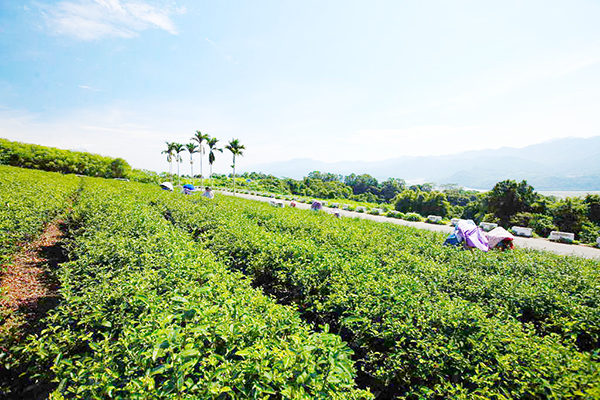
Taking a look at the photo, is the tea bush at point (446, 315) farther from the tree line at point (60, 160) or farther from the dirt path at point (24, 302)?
the tree line at point (60, 160)

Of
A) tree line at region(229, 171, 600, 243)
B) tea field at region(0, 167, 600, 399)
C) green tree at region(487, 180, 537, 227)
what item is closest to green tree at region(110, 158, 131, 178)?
tea field at region(0, 167, 600, 399)

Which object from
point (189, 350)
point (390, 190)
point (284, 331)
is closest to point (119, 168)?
point (284, 331)

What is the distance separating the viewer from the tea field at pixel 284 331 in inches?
81.1

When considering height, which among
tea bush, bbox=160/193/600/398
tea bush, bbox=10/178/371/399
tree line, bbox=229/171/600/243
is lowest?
tree line, bbox=229/171/600/243

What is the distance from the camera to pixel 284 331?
299cm

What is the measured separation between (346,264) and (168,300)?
3209mm

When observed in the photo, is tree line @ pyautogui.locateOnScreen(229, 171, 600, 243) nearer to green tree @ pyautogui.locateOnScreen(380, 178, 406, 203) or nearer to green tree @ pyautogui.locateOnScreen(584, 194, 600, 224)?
green tree @ pyautogui.locateOnScreen(584, 194, 600, 224)

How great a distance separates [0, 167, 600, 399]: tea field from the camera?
206cm

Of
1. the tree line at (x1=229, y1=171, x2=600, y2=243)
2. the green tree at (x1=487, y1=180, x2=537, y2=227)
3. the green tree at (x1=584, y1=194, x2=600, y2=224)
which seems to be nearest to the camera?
the tree line at (x1=229, y1=171, x2=600, y2=243)

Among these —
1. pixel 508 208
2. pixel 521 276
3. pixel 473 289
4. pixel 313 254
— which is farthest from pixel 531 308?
pixel 508 208

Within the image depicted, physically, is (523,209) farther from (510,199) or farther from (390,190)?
(390,190)

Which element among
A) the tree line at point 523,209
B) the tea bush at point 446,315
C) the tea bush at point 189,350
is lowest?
the tree line at point 523,209

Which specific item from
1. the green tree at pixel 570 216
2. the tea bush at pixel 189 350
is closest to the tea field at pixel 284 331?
the tea bush at pixel 189 350

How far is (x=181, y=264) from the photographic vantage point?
13.2ft
